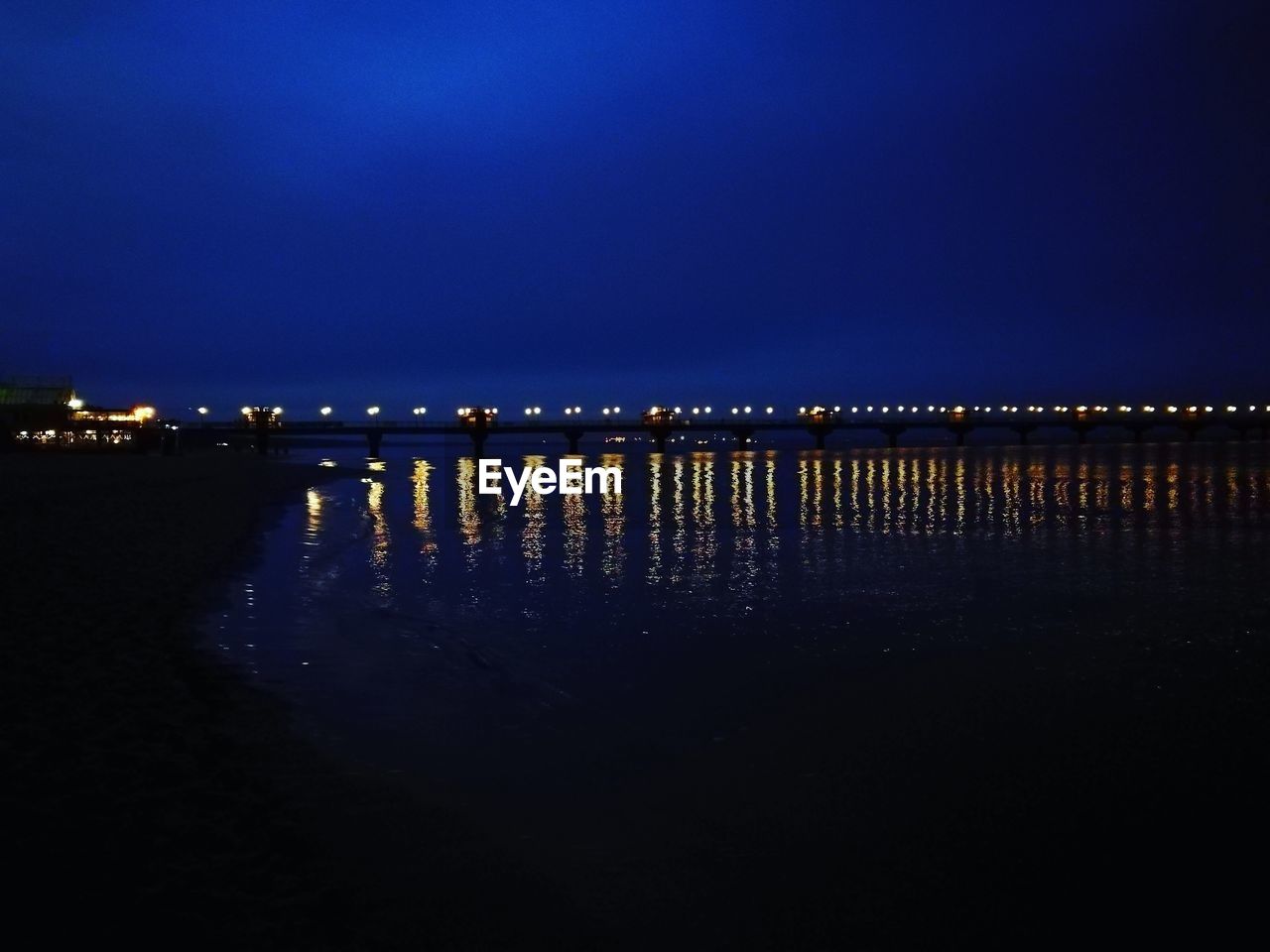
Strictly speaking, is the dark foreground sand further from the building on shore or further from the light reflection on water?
the building on shore

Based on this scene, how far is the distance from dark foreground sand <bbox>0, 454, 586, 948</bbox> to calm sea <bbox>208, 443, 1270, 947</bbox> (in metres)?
0.41

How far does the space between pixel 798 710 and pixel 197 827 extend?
4732 millimetres

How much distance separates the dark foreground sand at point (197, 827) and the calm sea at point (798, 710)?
41 centimetres

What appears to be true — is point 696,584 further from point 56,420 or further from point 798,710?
point 56,420

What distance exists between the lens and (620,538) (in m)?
22.4

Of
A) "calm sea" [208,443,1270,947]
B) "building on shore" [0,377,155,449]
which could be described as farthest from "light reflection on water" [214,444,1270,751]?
"building on shore" [0,377,155,449]

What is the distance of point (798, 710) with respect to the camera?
8.17 meters

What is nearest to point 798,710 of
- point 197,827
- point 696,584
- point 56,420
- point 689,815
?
point 689,815

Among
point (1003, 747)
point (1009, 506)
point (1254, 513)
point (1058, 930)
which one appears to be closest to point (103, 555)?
point (1003, 747)

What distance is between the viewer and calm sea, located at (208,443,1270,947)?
520cm

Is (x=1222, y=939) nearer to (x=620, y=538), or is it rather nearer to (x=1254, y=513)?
(x=620, y=538)

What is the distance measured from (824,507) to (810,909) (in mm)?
27184

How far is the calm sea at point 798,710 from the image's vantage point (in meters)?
5.20

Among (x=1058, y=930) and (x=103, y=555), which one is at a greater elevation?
(x=103, y=555)
